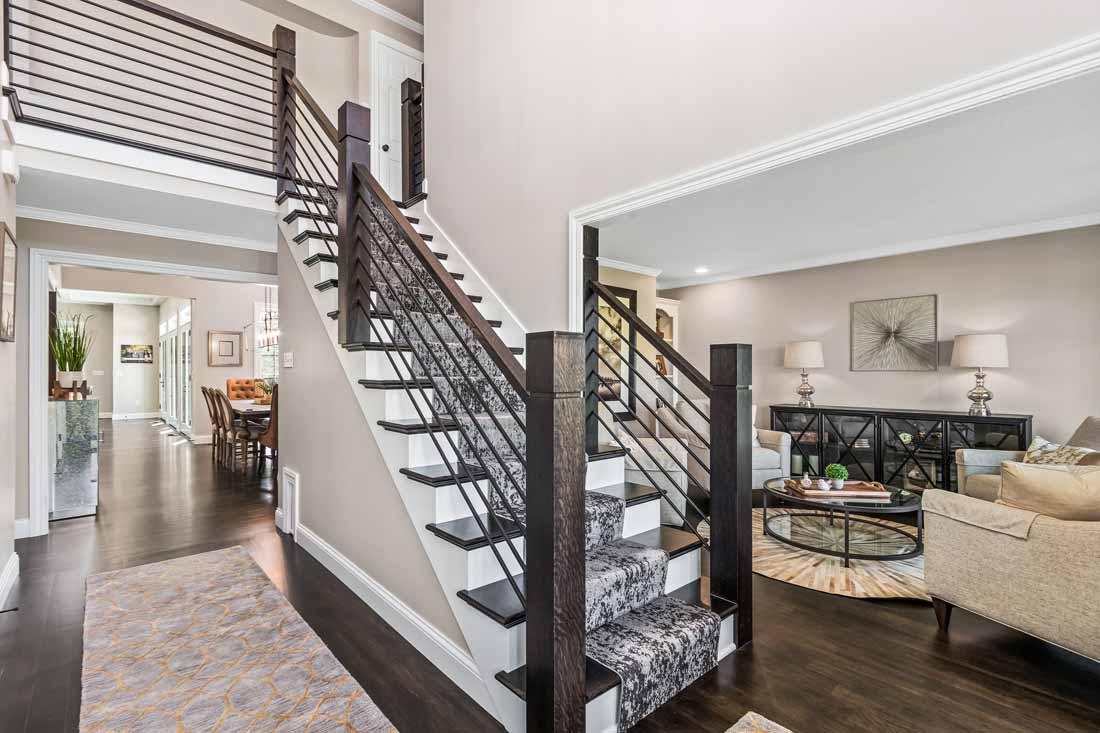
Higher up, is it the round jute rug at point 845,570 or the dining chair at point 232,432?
the dining chair at point 232,432

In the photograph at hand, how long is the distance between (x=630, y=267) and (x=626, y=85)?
3088 millimetres

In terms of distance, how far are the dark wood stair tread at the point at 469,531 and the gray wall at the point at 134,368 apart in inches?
545

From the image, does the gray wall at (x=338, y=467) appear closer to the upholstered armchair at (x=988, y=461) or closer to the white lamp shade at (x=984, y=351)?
the upholstered armchair at (x=988, y=461)

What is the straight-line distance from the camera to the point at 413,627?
222cm

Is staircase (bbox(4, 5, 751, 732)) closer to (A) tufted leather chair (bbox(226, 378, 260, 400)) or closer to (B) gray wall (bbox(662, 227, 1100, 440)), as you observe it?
(B) gray wall (bbox(662, 227, 1100, 440))

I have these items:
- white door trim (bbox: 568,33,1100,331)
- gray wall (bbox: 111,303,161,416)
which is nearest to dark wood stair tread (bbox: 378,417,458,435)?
white door trim (bbox: 568,33,1100,331)

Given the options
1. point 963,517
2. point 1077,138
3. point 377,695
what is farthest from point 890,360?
point 377,695

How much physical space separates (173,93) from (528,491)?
16.5 feet

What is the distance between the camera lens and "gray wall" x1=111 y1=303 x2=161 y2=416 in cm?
1217

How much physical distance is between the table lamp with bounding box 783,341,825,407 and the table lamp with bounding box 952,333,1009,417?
3.91 ft

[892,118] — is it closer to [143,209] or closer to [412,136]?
[412,136]

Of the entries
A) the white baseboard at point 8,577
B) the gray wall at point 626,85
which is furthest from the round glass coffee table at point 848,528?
the white baseboard at point 8,577

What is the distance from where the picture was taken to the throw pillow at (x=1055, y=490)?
1977mm

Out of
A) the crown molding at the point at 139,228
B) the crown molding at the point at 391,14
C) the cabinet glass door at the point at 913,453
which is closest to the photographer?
the crown molding at the point at 139,228
